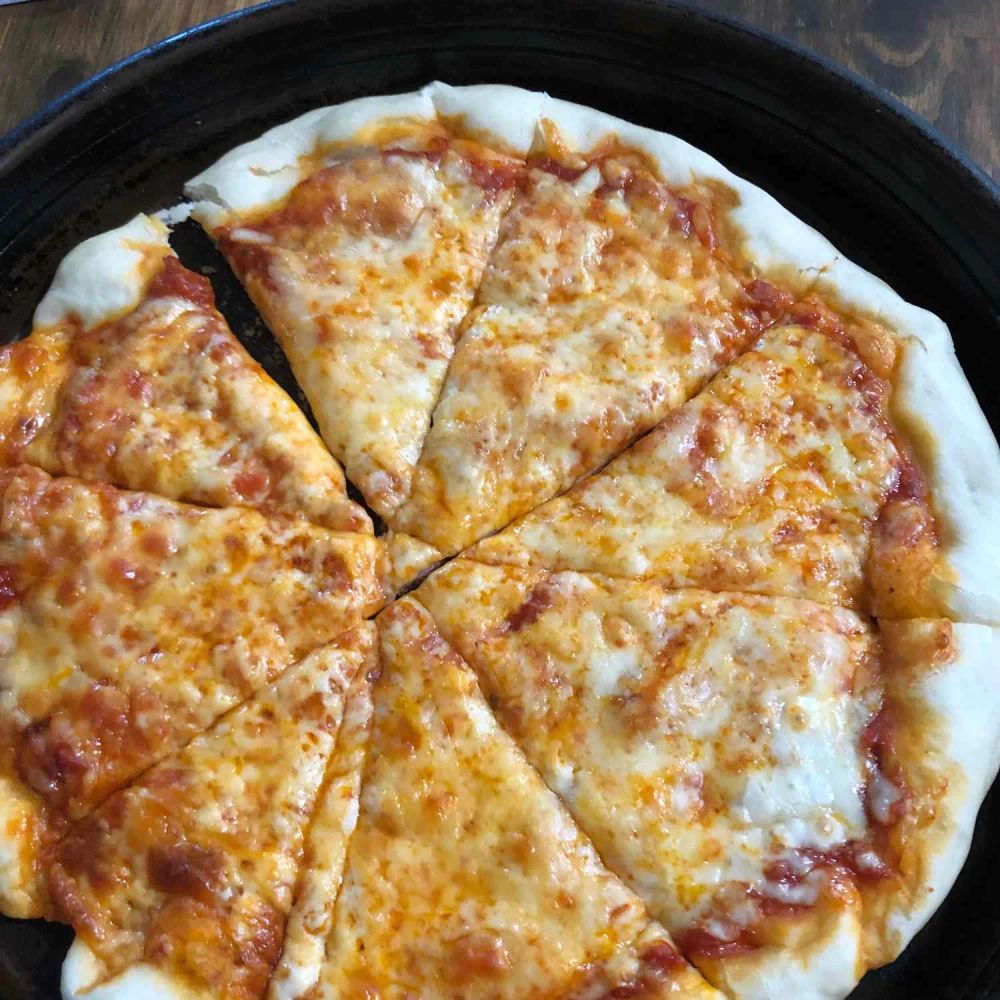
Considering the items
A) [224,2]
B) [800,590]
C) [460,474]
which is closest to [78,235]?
[224,2]

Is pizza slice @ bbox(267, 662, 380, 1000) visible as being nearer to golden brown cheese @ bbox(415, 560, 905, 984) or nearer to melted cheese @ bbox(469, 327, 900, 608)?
golden brown cheese @ bbox(415, 560, 905, 984)

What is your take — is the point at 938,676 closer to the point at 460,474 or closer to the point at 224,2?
the point at 460,474

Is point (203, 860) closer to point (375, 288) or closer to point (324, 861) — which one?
point (324, 861)

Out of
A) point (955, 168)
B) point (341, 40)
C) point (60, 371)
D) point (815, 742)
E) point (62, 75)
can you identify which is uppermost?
point (62, 75)

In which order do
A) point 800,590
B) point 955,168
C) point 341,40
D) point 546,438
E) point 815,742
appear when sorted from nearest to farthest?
point 815,742
point 800,590
point 546,438
point 955,168
point 341,40

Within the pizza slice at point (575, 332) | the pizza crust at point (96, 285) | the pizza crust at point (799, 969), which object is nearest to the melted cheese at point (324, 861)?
the pizza slice at point (575, 332)

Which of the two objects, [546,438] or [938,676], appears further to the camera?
[546,438]

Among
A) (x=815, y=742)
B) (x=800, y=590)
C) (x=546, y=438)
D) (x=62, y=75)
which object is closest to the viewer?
(x=815, y=742)
